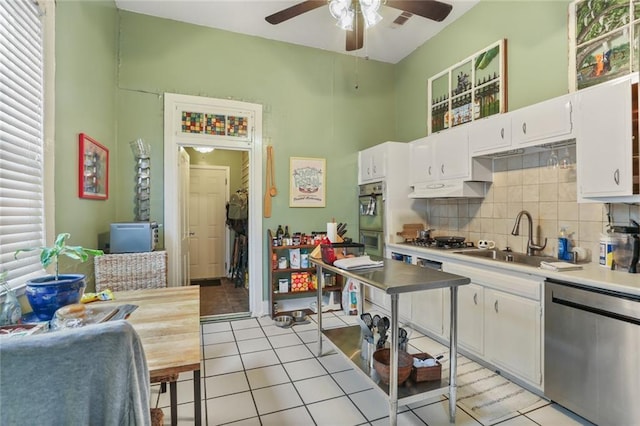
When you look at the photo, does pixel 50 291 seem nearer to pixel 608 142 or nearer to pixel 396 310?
pixel 396 310

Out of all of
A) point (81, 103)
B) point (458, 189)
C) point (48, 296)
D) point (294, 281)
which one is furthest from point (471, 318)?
point (81, 103)

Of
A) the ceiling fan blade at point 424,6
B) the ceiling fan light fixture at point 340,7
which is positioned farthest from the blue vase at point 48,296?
the ceiling fan blade at point 424,6

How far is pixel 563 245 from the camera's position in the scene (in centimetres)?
245

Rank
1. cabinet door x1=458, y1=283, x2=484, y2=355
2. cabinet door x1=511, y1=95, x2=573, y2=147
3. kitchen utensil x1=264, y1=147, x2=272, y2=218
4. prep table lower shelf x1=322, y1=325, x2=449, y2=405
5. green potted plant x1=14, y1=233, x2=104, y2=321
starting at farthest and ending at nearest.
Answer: kitchen utensil x1=264, y1=147, x2=272, y2=218
cabinet door x1=458, y1=283, x2=484, y2=355
cabinet door x1=511, y1=95, x2=573, y2=147
prep table lower shelf x1=322, y1=325, x2=449, y2=405
green potted plant x1=14, y1=233, x2=104, y2=321

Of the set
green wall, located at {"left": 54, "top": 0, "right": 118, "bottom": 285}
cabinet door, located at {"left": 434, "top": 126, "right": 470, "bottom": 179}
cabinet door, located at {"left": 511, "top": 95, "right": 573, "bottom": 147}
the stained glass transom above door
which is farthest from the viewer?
the stained glass transom above door

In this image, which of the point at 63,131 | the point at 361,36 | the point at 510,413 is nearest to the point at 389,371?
the point at 510,413

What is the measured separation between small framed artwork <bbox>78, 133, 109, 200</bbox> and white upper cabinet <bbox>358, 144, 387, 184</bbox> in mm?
2942

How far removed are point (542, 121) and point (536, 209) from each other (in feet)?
2.59

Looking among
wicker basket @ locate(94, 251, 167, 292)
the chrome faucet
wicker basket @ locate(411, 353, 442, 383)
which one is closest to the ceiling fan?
the chrome faucet

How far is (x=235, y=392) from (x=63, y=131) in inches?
85.2

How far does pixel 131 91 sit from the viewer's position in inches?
133

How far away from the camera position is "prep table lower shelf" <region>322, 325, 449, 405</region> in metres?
1.81

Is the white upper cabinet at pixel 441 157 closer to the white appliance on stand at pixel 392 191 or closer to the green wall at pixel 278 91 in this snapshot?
the white appliance on stand at pixel 392 191

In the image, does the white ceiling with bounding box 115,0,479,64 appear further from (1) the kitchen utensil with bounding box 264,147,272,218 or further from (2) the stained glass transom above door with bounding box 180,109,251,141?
(1) the kitchen utensil with bounding box 264,147,272,218
